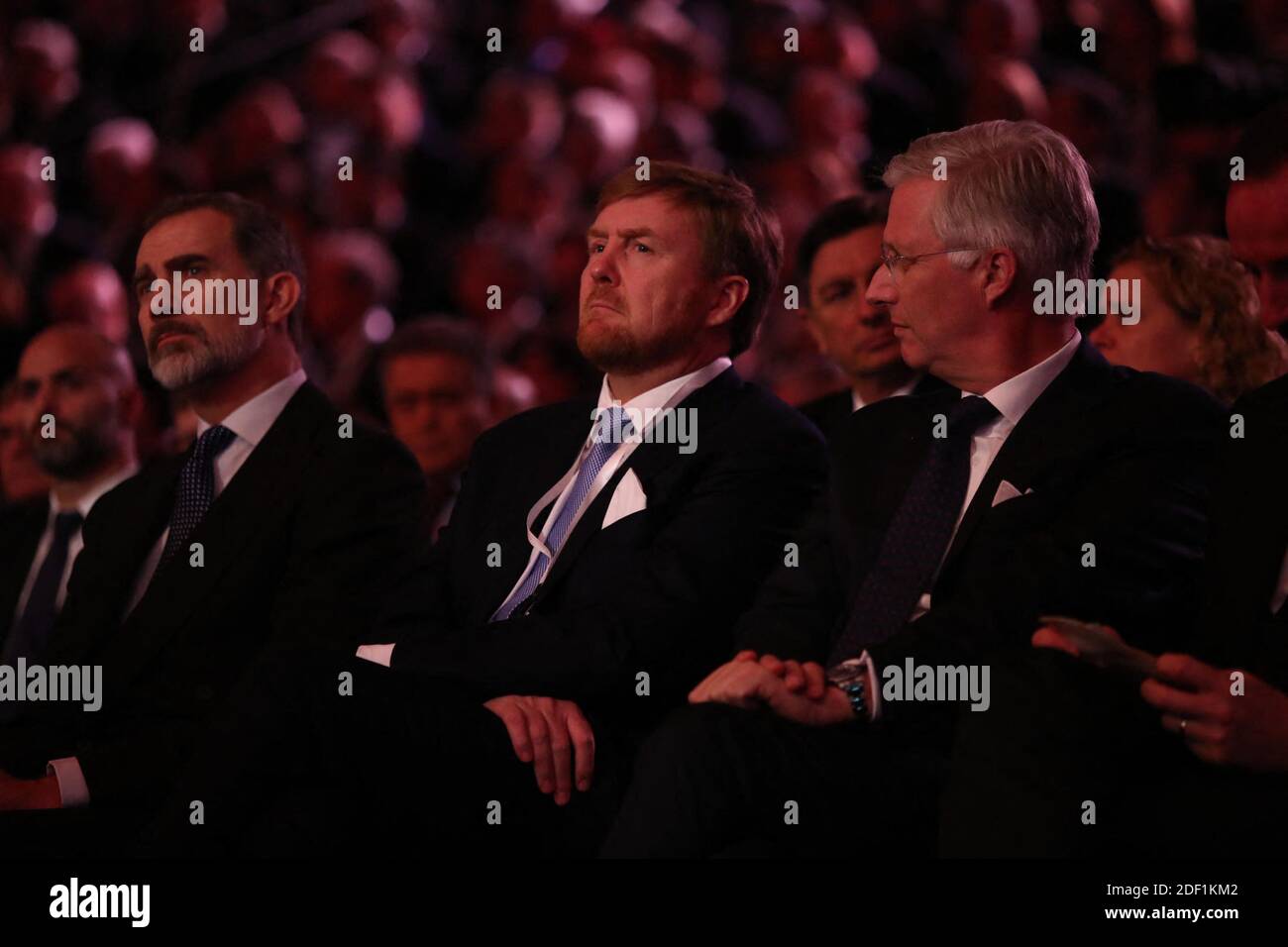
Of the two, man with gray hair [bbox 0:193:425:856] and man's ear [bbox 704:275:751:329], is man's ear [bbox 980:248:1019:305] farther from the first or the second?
man with gray hair [bbox 0:193:425:856]

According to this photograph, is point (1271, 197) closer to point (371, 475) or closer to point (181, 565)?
point (371, 475)

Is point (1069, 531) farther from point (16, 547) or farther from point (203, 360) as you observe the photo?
point (16, 547)

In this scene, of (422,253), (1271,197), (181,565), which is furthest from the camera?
(422,253)

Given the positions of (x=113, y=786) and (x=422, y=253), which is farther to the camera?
(x=422, y=253)

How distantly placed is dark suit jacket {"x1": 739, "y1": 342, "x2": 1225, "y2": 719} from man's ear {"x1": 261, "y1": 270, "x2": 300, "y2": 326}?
884 millimetres

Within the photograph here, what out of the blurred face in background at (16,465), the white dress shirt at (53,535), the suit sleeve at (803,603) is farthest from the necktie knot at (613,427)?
the blurred face in background at (16,465)

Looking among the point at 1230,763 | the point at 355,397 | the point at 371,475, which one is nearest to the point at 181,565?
the point at 371,475

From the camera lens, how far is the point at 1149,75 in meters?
3.20

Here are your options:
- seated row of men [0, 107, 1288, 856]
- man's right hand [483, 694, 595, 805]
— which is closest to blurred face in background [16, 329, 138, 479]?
seated row of men [0, 107, 1288, 856]

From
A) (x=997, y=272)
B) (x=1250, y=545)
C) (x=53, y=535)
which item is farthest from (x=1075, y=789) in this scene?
(x=53, y=535)

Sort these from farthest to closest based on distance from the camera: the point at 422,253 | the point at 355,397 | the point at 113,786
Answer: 1. the point at 422,253
2. the point at 355,397
3. the point at 113,786

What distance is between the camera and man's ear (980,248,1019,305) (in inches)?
66.5
